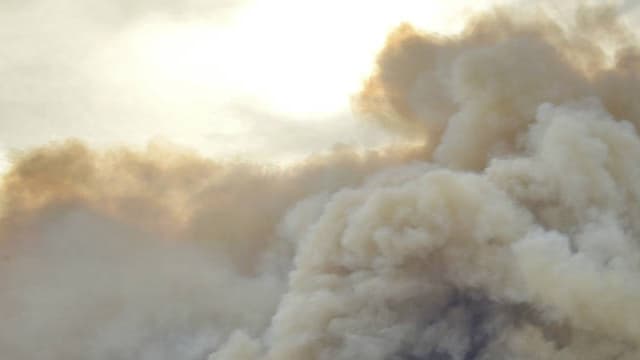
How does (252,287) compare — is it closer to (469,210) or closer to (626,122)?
(469,210)

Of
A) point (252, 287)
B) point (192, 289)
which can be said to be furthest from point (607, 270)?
point (192, 289)

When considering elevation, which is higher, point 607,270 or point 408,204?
point 408,204

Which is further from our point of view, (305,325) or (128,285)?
(128,285)

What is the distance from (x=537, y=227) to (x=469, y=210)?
→ 10.9ft

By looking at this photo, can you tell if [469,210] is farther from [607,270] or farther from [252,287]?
[252,287]

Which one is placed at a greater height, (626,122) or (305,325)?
(626,122)

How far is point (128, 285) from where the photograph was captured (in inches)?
2333

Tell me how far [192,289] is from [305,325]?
16056 millimetres

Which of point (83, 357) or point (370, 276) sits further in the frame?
point (83, 357)

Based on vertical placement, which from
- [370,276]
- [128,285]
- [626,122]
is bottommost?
[370,276]

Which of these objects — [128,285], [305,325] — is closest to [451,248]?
[305,325]

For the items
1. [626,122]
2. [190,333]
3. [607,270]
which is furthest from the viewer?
[190,333]

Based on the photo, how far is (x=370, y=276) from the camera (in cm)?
4403

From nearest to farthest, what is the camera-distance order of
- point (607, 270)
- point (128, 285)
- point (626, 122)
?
1. point (607, 270)
2. point (626, 122)
3. point (128, 285)
